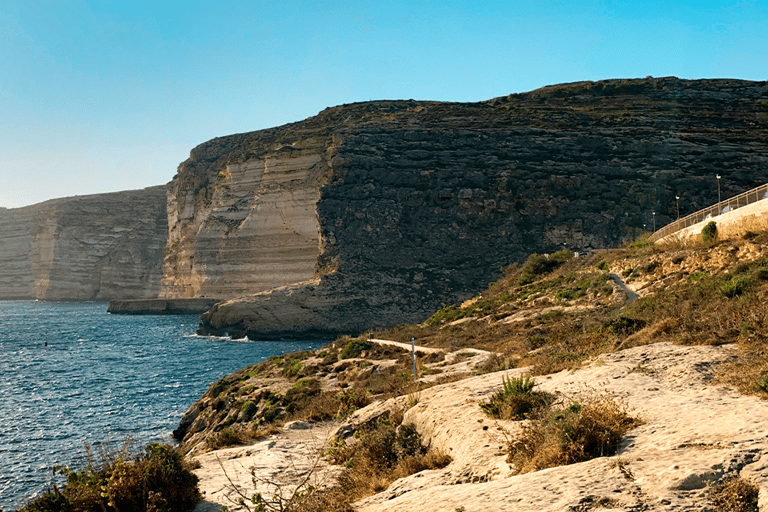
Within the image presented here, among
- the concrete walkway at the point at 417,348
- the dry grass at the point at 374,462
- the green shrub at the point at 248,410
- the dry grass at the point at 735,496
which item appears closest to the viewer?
the dry grass at the point at 735,496

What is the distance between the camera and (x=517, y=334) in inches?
929

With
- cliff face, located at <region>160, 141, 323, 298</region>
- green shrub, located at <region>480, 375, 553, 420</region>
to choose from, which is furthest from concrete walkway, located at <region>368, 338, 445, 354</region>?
cliff face, located at <region>160, 141, 323, 298</region>

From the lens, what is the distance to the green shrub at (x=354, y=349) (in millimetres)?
27964

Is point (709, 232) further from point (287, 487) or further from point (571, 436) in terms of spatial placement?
point (287, 487)

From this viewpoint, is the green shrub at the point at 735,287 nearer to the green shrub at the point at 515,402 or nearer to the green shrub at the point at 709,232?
the green shrub at the point at 515,402

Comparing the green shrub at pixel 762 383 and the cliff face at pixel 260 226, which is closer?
the green shrub at pixel 762 383

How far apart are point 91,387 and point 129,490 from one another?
33602 mm

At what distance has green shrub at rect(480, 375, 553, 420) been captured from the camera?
926 centimetres

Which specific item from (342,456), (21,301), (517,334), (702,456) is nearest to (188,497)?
(342,456)

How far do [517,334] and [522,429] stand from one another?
1550 cm

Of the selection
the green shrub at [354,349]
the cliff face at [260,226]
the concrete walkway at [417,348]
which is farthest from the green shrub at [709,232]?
the cliff face at [260,226]

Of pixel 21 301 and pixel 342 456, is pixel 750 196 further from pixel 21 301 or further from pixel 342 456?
pixel 21 301

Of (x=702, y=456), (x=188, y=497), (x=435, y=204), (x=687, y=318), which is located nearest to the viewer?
(x=702, y=456)

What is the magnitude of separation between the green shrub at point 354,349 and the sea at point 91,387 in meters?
8.48
